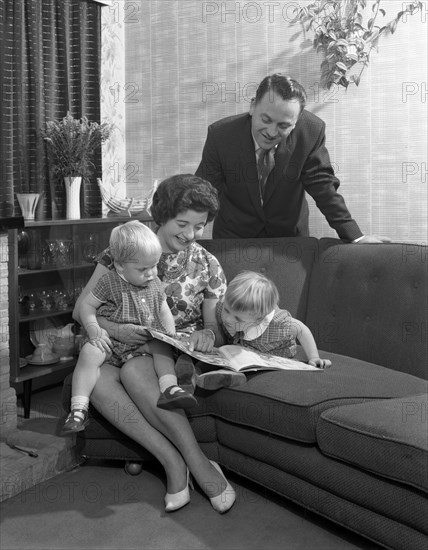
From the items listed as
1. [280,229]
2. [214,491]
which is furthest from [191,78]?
[214,491]

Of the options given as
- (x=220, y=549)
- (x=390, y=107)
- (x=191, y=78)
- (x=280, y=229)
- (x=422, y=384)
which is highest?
(x=191, y=78)

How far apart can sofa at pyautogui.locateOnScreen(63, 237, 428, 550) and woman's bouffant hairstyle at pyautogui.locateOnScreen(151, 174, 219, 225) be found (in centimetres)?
53

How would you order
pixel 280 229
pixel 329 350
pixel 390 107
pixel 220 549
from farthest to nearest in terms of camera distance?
pixel 390 107 < pixel 280 229 < pixel 329 350 < pixel 220 549

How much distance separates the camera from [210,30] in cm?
403

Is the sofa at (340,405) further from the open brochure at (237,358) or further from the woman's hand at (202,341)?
the woman's hand at (202,341)

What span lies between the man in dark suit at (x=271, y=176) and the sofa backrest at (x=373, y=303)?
19 centimetres

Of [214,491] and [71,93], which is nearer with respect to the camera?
[214,491]

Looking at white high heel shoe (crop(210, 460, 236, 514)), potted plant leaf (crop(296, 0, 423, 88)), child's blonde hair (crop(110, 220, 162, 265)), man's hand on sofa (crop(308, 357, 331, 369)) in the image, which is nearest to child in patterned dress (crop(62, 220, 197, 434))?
child's blonde hair (crop(110, 220, 162, 265))

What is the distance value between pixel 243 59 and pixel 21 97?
126 centimetres

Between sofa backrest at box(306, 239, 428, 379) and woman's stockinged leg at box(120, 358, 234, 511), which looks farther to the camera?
sofa backrest at box(306, 239, 428, 379)

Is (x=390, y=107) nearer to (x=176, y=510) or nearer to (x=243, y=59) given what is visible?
(x=243, y=59)

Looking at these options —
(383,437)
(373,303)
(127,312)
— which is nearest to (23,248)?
(127,312)

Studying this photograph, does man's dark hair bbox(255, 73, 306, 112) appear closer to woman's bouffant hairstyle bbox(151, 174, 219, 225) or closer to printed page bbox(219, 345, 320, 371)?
woman's bouffant hairstyle bbox(151, 174, 219, 225)

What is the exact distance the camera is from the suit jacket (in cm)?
310
